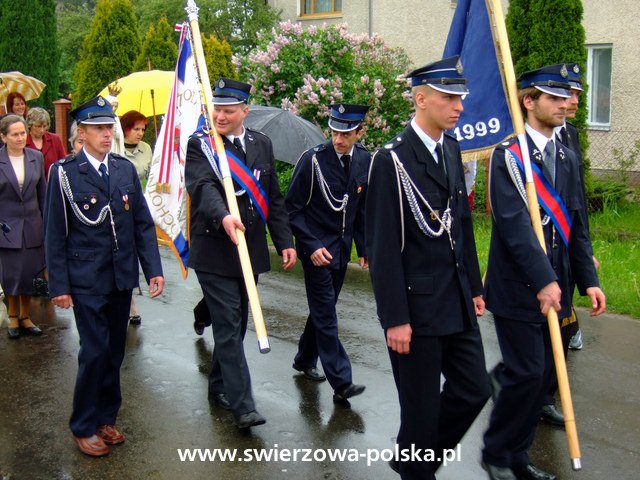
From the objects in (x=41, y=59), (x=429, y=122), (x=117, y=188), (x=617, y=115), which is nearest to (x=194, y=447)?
(x=117, y=188)

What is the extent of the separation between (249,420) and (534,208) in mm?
2177

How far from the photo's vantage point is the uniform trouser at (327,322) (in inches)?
233

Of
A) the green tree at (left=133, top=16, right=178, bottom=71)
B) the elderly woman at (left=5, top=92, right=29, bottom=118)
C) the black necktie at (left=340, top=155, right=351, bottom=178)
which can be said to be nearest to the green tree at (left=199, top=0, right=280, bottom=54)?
the green tree at (left=133, top=16, right=178, bottom=71)

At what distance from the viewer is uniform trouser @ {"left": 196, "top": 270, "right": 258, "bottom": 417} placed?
213 inches

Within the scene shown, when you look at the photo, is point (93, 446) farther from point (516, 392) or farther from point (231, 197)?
point (516, 392)

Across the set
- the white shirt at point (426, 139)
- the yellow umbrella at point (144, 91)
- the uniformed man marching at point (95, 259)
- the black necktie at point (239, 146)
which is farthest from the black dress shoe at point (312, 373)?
the yellow umbrella at point (144, 91)

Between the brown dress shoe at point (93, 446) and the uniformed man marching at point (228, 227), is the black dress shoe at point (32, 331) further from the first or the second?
the brown dress shoe at point (93, 446)

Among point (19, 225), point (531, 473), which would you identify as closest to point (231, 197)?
point (531, 473)

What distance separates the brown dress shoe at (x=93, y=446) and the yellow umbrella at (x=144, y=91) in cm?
555

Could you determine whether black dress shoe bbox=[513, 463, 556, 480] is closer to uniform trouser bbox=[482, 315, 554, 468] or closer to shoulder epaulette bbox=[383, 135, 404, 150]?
uniform trouser bbox=[482, 315, 554, 468]

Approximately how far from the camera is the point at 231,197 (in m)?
5.38

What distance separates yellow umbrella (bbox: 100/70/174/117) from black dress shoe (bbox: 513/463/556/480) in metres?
6.59

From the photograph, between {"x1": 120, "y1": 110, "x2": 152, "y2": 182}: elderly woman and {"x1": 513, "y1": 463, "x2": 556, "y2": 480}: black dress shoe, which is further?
{"x1": 120, "y1": 110, "x2": 152, "y2": 182}: elderly woman

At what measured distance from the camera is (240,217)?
18.7 ft
